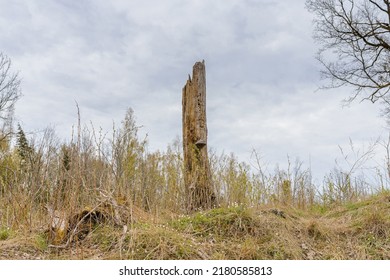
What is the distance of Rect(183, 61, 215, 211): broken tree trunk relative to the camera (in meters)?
8.38

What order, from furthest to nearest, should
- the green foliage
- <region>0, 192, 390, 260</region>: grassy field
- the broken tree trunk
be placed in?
the broken tree trunk < the green foliage < <region>0, 192, 390, 260</region>: grassy field

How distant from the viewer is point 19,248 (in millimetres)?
5203

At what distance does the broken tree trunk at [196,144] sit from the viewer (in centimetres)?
838

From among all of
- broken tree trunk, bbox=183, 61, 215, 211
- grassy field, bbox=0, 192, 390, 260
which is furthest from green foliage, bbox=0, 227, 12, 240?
broken tree trunk, bbox=183, 61, 215, 211

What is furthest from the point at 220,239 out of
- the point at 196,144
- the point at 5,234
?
the point at 196,144

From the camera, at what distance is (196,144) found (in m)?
8.68

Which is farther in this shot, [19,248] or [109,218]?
[109,218]

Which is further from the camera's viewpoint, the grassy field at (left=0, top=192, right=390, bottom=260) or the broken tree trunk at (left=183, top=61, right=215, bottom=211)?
the broken tree trunk at (left=183, top=61, right=215, bottom=211)

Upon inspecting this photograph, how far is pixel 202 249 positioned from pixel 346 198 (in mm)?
6058

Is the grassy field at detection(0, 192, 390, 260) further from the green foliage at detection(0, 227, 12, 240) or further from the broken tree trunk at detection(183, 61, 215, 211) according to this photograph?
the broken tree trunk at detection(183, 61, 215, 211)

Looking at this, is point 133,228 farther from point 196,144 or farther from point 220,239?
point 196,144

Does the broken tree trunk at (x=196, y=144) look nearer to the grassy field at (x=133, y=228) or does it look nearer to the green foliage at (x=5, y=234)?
the grassy field at (x=133, y=228)
